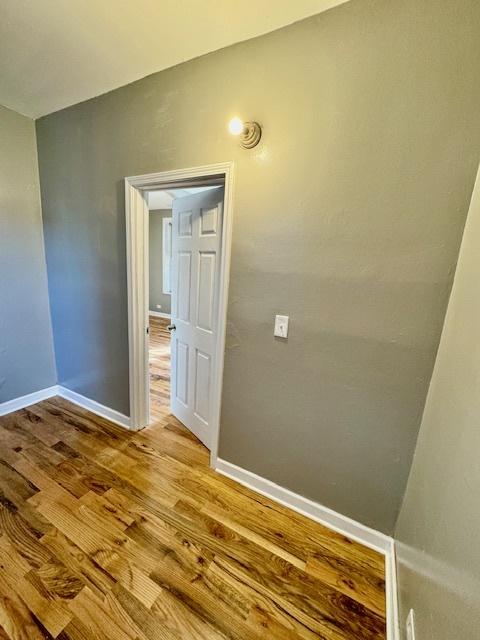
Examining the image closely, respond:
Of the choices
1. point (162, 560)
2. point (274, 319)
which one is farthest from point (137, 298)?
point (162, 560)

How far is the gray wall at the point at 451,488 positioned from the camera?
0.64 metres

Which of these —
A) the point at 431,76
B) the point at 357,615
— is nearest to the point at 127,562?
the point at 357,615

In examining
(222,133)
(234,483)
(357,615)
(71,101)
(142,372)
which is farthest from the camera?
(142,372)

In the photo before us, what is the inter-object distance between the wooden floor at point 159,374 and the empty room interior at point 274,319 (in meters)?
0.56

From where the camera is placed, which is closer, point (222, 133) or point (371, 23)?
point (371, 23)

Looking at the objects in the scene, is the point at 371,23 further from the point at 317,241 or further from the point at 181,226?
the point at 181,226

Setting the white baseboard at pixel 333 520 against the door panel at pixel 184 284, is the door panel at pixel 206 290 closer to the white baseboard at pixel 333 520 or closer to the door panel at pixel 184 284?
the door panel at pixel 184 284

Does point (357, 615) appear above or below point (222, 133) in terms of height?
below

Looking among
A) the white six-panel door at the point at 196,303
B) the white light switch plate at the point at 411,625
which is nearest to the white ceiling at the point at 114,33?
the white six-panel door at the point at 196,303

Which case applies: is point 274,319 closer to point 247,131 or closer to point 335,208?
point 335,208

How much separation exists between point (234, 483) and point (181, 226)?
1.96 metres

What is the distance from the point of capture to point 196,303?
1.99 metres

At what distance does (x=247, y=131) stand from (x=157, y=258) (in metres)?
5.43

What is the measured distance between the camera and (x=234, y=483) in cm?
173
